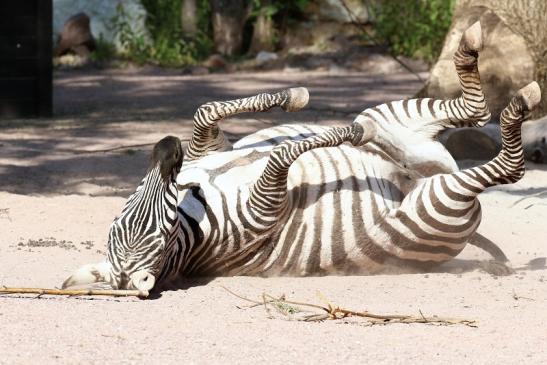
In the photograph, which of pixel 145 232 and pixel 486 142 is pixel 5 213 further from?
pixel 486 142

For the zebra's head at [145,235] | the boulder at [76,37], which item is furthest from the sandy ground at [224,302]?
the boulder at [76,37]

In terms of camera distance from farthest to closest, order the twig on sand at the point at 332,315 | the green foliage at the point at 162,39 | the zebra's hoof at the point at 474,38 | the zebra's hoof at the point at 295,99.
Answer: the green foliage at the point at 162,39
the zebra's hoof at the point at 295,99
the zebra's hoof at the point at 474,38
the twig on sand at the point at 332,315

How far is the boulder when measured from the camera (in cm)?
1461

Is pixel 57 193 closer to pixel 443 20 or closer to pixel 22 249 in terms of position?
pixel 22 249

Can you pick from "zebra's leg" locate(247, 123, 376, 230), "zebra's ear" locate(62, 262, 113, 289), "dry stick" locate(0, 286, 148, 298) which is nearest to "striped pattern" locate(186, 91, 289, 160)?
"zebra's leg" locate(247, 123, 376, 230)

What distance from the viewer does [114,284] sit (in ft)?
14.2

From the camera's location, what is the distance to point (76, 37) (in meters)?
14.6

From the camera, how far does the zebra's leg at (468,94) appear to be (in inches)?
201

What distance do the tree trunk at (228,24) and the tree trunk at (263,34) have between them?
8.2 inches

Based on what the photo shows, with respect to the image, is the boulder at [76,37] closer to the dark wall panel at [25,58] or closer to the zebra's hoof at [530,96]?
the dark wall panel at [25,58]

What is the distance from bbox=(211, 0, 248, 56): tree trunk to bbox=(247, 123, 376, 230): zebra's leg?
11.0 meters

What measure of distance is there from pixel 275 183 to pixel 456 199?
30.7 inches

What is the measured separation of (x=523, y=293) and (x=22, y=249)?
2.32 m

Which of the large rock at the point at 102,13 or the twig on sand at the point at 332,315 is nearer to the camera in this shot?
the twig on sand at the point at 332,315
